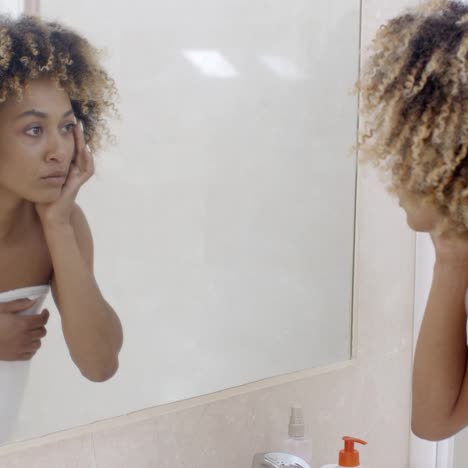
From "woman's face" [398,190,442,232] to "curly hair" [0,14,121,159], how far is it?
0.33 metres

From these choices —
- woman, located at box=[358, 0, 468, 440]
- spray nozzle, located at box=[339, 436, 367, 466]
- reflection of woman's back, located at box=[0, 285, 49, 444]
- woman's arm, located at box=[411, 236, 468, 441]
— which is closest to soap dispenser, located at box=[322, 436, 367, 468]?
spray nozzle, located at box=[339, 436, 367, 466]

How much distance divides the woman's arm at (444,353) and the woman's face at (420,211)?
79mm

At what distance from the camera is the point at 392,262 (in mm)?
1293

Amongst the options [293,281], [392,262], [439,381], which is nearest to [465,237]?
[439,381]

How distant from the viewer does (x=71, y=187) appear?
80 centimetres

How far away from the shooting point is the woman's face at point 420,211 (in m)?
0.78

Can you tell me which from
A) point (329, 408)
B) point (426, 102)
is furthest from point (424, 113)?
point (329, 408)

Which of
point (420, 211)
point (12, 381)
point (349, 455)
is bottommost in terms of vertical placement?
point (349, 455)

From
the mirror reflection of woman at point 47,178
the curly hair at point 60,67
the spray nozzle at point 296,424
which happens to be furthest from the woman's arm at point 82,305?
the spray nozzle at point 296,424

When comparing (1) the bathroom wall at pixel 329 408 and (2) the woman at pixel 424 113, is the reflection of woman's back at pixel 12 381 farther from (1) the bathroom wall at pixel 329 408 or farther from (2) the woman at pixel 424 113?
(2) the woman at pixel 424 113

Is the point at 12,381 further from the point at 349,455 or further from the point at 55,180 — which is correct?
the point at 349,455

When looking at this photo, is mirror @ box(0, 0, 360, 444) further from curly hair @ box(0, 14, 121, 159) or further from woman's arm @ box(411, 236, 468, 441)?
woman's arm @ box(411, 236, 468, 441)

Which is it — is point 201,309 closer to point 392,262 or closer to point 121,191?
point 121,191

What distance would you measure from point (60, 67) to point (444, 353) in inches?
22.3
